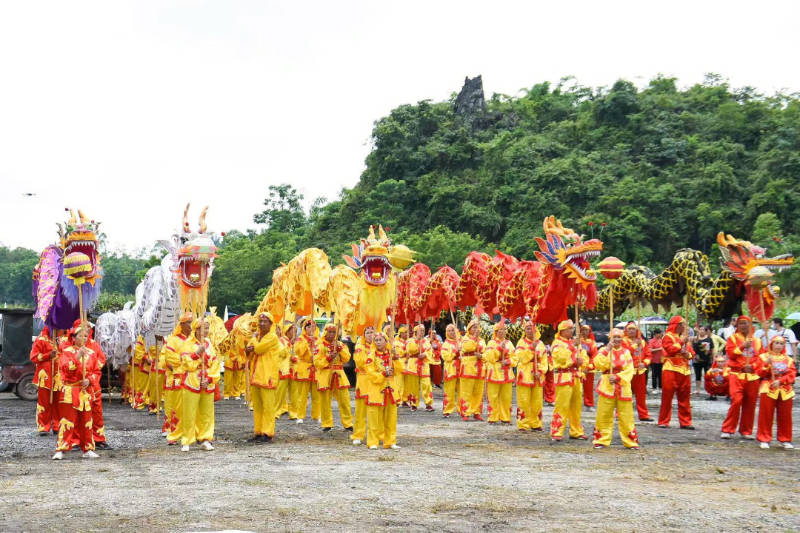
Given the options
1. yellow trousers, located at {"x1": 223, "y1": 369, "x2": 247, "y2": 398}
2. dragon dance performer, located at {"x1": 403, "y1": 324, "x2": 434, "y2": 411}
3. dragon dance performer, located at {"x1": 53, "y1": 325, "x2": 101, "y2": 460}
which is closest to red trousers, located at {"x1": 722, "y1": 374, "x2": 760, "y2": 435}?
dragon dance performer, located at {"x1": 403, "y1": 324, "x2": 434, "y2": 411}

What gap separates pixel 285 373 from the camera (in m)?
12.5

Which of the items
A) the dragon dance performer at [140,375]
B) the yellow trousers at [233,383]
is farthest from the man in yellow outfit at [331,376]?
the yellow trousers at [233,383]

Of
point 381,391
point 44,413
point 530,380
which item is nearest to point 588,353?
point 530,380

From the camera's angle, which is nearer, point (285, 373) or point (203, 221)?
point (203, 221)

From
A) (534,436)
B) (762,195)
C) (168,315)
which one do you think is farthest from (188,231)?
(762,195)

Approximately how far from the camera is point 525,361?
11984 mm

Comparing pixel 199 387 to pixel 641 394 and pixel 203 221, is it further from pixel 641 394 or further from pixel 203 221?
pixel 641 394

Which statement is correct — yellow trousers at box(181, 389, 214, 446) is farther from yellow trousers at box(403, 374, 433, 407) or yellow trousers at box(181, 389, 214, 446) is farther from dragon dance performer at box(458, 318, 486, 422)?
yellow trousers at box(403, 374, 433, 407)

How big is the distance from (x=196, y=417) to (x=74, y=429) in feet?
4.55

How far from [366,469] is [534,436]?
12.3 feet

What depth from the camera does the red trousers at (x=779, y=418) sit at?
10172 millimetres

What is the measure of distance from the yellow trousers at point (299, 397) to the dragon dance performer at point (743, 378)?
6176mm

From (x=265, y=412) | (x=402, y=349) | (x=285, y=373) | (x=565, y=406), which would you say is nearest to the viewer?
(x=265, y=412)

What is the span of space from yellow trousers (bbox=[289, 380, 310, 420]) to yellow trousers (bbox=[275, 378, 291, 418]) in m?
0.16
